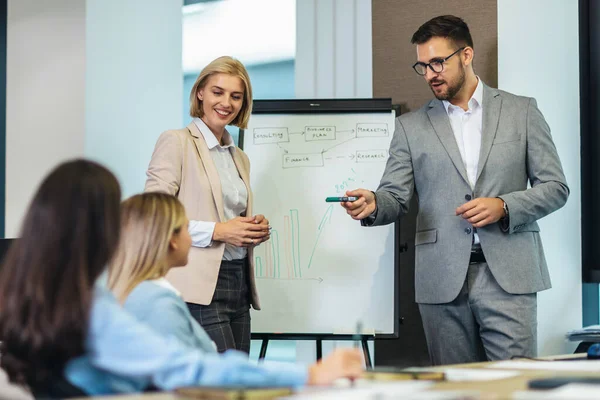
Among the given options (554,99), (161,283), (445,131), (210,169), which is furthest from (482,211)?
(161,283)

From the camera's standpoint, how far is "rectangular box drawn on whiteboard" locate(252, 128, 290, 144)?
3455 mm

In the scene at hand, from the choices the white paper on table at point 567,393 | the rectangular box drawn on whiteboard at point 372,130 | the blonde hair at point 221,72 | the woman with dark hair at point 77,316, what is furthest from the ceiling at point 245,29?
the white paper on table at point 567,393

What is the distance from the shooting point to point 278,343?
540cm

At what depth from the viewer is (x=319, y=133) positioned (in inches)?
135

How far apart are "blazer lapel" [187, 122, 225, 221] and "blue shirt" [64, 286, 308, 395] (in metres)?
1.34

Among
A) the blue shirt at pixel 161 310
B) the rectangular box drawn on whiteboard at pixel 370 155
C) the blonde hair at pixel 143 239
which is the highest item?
the rectangular box drawn on whiteboard at pixel 370 155

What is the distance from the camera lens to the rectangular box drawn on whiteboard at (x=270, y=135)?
3.46 meters

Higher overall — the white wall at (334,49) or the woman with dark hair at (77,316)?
the white wall at (334,49)

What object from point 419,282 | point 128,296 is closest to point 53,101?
point 419,282

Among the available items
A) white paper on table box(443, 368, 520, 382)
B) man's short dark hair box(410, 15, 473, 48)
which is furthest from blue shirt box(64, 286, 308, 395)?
man's short dark hair box(410, 15, 473, 48)

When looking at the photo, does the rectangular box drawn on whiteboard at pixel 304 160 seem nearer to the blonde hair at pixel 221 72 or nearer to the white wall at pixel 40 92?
the blonde hair at pixel 221 72

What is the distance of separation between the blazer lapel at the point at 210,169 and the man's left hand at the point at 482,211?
861mm

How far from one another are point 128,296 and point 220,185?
3.65 feet

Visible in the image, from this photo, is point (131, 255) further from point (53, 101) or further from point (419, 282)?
point (53, 101)
